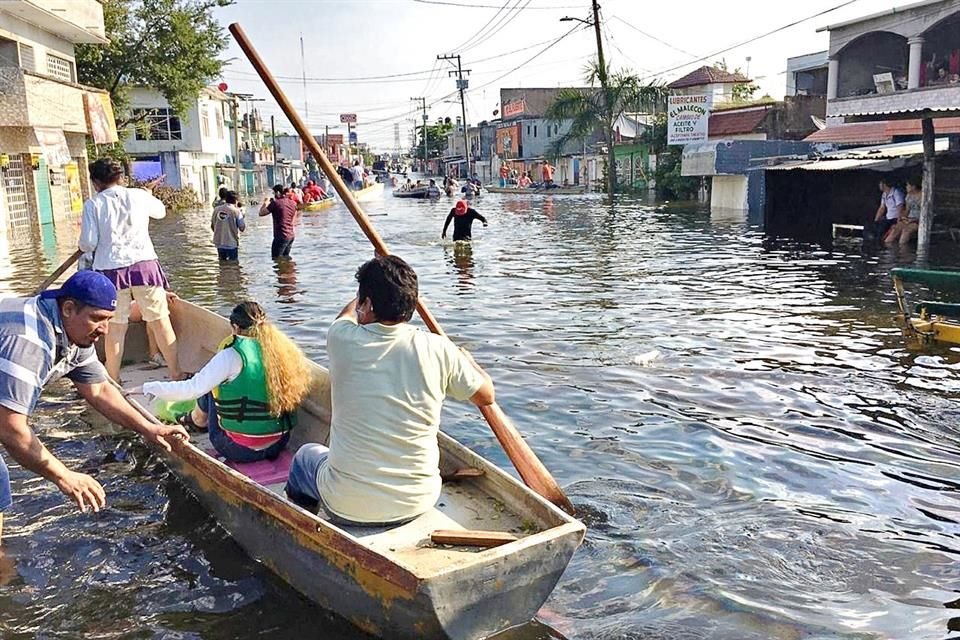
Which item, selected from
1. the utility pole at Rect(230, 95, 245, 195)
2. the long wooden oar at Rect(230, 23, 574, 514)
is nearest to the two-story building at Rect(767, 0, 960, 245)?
the long wooden oar at Rect(230, 23, 574, 514)

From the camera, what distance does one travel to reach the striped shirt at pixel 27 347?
370cm

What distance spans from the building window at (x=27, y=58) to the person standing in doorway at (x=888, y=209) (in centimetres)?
2465

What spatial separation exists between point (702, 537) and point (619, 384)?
3324 millimetres

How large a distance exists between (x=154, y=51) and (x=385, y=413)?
35.9m

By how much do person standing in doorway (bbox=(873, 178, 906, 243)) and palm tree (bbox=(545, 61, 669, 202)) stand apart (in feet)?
68.2

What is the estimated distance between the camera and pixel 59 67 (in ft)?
97.1

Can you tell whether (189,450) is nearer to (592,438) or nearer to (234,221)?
(592,438)

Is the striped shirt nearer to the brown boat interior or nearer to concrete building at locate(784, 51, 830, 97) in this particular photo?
the brown boat interior

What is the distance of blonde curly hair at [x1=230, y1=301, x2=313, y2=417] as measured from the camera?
5223mm

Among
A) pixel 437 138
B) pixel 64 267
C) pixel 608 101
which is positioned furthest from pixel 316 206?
pixel 437 138

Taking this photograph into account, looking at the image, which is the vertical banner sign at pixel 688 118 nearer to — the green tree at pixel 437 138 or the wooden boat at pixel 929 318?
the wooden boat at pixel 929 318

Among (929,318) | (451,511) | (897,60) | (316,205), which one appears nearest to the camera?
(451,511)

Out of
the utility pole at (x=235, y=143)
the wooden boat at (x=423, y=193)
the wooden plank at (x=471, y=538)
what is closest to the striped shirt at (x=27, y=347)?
the wooden plank at (x=471, y=538)

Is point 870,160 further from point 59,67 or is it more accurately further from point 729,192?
point 59,67
